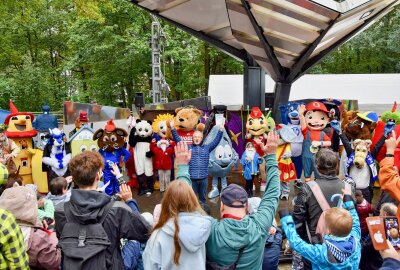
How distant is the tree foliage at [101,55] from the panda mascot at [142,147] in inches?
436

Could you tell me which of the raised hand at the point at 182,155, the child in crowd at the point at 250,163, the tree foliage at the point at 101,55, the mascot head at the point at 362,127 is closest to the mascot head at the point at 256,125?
the child in crowd at the point at 250,163

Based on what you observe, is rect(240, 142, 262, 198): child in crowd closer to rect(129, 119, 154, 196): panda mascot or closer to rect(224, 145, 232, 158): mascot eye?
rect(224, 145, 232, 158): mascot eye

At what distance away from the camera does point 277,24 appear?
25.6ft

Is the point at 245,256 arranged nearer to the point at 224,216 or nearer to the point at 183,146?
the point at 224,216

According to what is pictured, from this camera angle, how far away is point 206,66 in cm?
2483

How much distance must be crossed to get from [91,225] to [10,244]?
475 millimetres

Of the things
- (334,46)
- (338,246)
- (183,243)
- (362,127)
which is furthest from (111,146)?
(334,46)

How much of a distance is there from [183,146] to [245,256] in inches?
34.3

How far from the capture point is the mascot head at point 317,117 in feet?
22.2

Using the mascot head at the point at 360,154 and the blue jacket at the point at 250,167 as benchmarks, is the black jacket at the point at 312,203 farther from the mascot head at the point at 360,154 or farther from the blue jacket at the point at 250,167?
the blue jacket at the point at 250,167

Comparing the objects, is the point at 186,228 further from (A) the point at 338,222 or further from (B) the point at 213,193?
(B) the point at 213,193

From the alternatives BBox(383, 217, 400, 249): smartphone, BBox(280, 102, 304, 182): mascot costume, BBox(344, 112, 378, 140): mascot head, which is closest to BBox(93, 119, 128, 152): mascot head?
BBox(280, 102, 304, 182): mascot costume

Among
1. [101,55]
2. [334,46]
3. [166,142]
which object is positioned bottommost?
[166,142]

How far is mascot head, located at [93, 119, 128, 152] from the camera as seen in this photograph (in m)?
6.74
